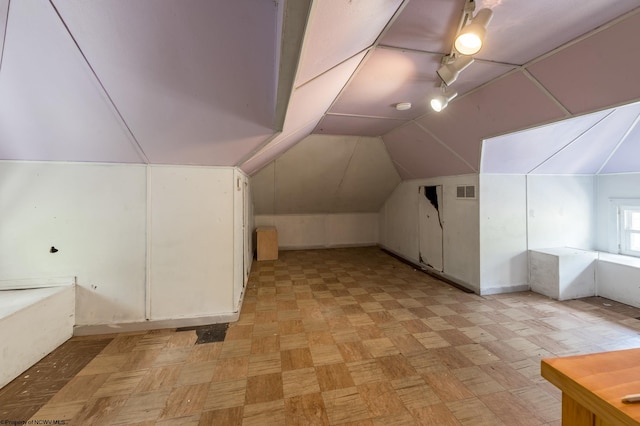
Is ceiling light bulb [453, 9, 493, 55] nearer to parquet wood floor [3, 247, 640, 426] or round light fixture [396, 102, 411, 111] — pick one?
round light fixture [396, 102, 411, 111]

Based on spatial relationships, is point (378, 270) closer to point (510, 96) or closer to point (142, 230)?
point (510, 96)

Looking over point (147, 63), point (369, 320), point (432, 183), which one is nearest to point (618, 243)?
point (432, 183)

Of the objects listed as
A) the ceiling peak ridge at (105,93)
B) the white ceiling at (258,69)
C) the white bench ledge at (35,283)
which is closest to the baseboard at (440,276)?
the white ceiling at (258,69)

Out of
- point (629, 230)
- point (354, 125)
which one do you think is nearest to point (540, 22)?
point (354, 125)

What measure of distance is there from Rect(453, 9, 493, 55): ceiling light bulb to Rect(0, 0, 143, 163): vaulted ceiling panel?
2.34 m

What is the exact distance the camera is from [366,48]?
6.03 feet

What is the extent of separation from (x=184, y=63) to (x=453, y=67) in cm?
197

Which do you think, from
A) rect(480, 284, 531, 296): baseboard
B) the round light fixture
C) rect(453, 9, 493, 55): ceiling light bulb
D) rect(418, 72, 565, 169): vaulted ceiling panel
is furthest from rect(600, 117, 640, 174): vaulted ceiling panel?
rect(453, 9, 493, 55): ceiling light bulb

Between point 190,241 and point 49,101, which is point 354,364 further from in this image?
point 49,101

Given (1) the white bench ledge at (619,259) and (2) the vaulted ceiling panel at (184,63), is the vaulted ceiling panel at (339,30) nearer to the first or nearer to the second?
(2) the vaulted ceiling panel at (184,63)

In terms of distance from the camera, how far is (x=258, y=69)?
64.8 inches

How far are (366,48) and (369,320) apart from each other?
2697 millimetres

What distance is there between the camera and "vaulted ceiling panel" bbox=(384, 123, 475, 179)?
3842mm

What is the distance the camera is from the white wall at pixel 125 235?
8.07ft
